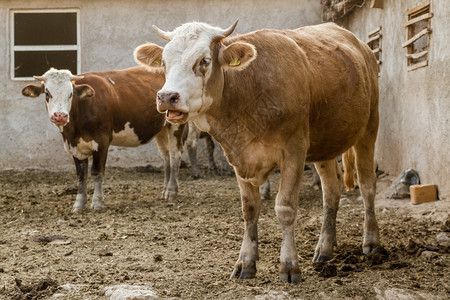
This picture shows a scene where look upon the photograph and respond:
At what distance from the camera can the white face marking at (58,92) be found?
8.25m

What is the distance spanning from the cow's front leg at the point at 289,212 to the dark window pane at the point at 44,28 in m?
11.4

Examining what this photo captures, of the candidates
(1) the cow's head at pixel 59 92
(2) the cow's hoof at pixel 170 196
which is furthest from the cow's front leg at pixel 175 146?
(1) the cow's head at pixel 59 92

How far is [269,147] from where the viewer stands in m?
4.48

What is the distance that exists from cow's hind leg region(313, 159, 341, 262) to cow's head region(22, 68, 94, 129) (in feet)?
12.6

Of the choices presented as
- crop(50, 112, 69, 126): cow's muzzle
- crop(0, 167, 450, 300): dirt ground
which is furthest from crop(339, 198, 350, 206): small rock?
crop(50, 112, 69, 126): cow's muzzle

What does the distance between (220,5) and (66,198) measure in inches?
266

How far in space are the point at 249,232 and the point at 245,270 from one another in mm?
303

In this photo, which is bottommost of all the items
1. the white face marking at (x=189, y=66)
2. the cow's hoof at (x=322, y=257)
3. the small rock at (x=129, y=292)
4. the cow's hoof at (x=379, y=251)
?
the small rock at (x=129, y=292)

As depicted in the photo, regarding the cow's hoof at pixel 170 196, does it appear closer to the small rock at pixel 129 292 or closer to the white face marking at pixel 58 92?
the white face marking at pixel 58 92

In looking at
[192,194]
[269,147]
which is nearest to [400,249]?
[269,147]

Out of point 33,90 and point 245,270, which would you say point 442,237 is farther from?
point 33,90

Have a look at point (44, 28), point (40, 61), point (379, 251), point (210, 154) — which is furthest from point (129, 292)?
point (44, 28)

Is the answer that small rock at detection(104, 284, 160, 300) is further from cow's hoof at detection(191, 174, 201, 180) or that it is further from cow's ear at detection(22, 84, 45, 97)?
cow's hoof at detection(191, 174, 201, 180)

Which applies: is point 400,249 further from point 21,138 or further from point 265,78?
point 21,138
